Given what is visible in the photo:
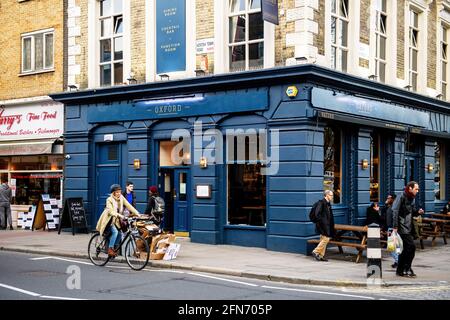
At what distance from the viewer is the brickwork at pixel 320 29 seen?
55.2 feet

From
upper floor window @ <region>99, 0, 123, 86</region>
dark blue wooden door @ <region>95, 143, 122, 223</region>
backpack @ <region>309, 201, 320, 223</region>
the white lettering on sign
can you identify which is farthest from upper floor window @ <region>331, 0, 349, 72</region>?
the white lettering on sign

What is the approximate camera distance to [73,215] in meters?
20.4

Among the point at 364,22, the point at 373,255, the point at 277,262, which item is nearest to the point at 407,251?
the point at 373,255

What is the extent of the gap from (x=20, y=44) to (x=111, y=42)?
483 centimetres

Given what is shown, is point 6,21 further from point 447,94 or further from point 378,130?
point 447,94

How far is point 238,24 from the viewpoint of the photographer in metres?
18.0

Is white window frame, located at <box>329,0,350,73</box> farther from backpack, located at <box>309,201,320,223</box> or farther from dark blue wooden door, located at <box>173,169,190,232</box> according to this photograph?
dark blue wooden door, located at <box>173,169,190,232</box>

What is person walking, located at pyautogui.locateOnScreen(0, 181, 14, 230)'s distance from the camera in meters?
22.6

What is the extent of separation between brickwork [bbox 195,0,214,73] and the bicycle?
19.8 feet

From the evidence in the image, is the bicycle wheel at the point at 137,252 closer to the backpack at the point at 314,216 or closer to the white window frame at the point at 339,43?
the backpack at the point at 314,216

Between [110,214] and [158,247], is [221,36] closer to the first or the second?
[158,247]
